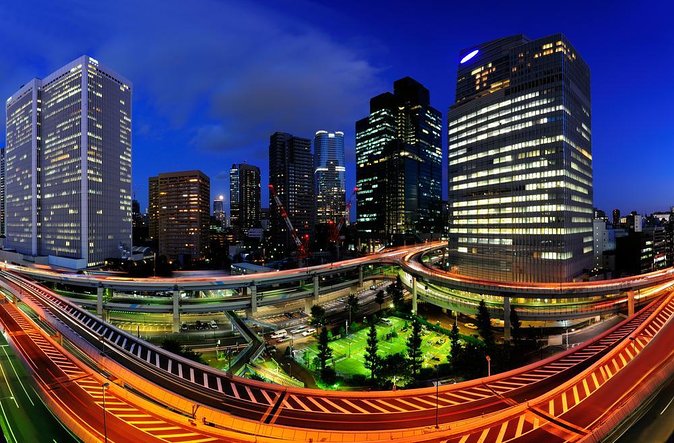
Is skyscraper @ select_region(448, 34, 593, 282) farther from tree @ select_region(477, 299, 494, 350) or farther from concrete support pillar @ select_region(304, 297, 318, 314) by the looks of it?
concrete support pillar @ select_region(304, 297, 318, 314)

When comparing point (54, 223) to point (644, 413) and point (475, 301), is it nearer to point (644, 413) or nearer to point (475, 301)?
point (475, 301)

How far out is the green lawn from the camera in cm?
5856

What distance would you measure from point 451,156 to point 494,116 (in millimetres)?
18211

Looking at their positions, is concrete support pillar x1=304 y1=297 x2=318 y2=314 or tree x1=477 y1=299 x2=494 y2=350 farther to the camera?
concrete support pillar x1=304 y1=297 x2=318 y2=314

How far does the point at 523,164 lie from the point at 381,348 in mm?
59822

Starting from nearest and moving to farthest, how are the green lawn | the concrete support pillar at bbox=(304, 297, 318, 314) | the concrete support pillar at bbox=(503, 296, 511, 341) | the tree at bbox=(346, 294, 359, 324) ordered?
the green lawn < the concrete support pillar at bbox=(503, 296, 511, 341) < the tree at bbox=(346, 294, 359, 324) < the concrete support pillar at bbox=(304, 297, 318, 314)

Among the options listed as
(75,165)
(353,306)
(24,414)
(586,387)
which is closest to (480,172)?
(353,306)

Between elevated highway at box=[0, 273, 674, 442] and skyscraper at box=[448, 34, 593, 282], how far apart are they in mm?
40555

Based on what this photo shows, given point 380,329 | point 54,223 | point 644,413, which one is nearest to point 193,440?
point 644,413

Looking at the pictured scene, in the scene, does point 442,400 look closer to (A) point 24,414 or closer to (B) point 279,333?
(A) point 24,414

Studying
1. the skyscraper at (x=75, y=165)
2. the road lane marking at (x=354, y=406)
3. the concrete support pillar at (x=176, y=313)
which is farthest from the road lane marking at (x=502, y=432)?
the skyscraper at (x=75, y=165)

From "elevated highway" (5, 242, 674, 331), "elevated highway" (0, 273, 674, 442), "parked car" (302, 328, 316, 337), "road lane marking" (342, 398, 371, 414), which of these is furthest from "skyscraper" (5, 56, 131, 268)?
"road lane marking" (342, 398, 371, 414)

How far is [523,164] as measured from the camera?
290ft

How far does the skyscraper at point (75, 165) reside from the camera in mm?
126938
